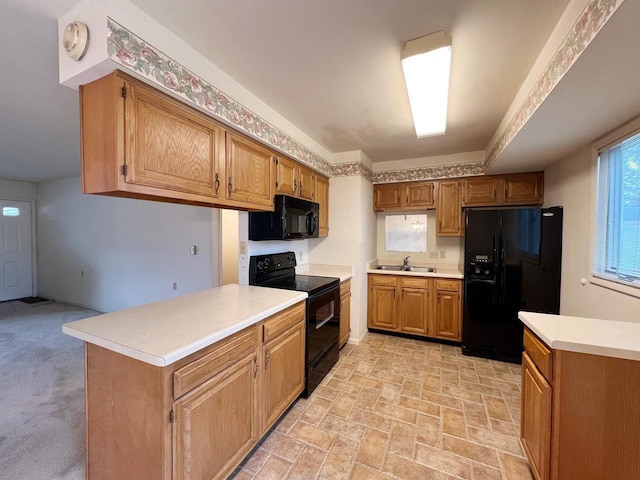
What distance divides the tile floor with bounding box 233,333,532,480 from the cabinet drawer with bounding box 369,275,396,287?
3.31ft

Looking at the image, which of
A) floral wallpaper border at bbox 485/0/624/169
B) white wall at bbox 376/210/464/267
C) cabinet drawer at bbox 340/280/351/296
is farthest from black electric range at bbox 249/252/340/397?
floral wallpaper border at bbox 485/0/624/169

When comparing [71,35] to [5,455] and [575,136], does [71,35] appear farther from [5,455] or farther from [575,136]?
[575,136]

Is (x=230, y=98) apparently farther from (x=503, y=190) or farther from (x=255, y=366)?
(x=503, y=190)

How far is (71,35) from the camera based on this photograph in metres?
1.16

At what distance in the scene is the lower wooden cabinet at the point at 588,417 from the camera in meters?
1.10

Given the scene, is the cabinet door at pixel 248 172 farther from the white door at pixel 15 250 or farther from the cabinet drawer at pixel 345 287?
the white door at pixel 15 250

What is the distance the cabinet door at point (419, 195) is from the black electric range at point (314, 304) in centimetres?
171

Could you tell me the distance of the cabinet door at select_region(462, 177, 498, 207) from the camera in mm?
3227

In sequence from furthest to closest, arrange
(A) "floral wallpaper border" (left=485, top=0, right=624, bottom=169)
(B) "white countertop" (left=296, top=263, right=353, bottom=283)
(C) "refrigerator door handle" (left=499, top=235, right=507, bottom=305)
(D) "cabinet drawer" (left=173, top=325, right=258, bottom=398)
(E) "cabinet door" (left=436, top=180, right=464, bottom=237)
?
1. (E) "cabinet door" (left=436, top=180, right=464, bottom=237)
2. (B) "white countertop" (left=296, top=263, right=353, bottom=283)
3. (C) "refrigerator door handle" (left=499, top=235, right=507, bottom=305)
4. (D) "cabinet drawer" (left=173, top=325, right=258, bottom=398)
5. (A) "floral wallpaper border" (left=485, top=0, right=624, bottom=169)

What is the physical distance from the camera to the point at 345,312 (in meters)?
3.09

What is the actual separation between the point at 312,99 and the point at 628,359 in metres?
2.34

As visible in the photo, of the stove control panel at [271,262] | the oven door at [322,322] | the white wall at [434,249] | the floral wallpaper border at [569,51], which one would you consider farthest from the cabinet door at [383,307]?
the floral wallpaper border at [569,51]

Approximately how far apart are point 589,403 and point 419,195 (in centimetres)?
279

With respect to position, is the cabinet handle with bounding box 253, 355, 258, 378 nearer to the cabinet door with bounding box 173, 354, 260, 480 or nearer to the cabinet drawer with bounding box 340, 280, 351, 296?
the cabinet door with bounding box 173, 354, 260, 480
